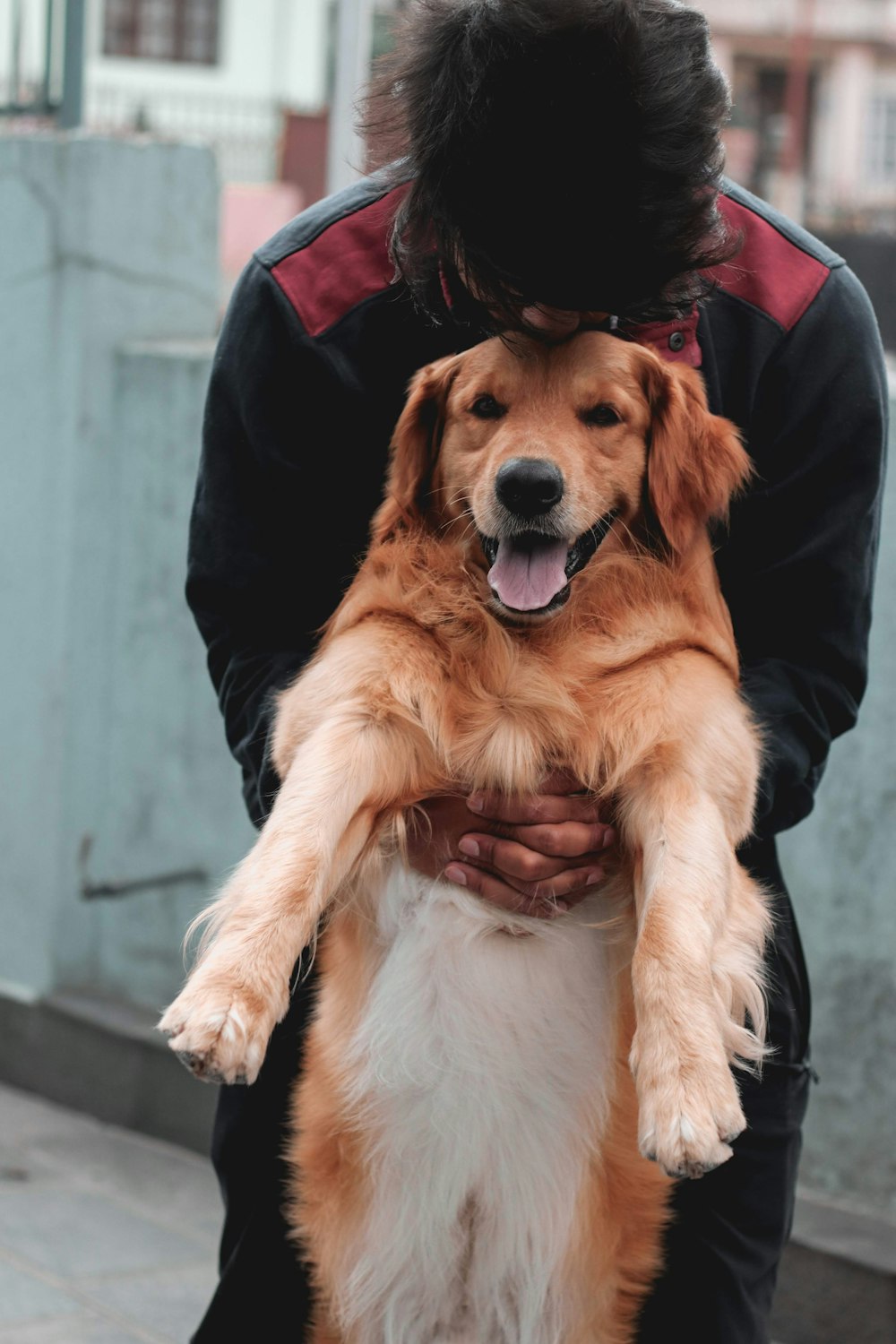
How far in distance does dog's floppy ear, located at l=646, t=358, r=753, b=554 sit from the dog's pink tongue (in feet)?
0.62

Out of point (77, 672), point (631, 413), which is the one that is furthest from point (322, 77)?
point (631, 413)

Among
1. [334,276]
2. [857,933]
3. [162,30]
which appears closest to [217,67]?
[162,30]

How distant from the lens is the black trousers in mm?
2488

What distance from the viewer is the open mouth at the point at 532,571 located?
2451 mm

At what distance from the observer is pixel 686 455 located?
2.49m

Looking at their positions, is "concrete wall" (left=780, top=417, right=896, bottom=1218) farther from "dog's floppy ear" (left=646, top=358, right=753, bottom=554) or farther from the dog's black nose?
the dog's black nose

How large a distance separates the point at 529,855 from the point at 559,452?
1.83ft

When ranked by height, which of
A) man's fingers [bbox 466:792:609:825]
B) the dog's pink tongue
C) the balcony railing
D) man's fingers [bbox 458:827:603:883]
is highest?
the balcony railing

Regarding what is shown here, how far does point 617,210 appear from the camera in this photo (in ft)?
6.95

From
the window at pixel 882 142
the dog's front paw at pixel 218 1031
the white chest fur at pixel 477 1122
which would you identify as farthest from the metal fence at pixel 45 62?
the window at pixel 882 142

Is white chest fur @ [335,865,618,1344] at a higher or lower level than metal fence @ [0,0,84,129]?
lower

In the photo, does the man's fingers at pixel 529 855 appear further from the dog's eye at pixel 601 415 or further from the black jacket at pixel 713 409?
the dog's eye at pixel 601 415

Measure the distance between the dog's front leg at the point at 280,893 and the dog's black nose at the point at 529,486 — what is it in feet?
1.20

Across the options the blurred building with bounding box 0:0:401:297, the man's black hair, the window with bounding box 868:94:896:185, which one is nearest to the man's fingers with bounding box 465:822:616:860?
the man's black hair
